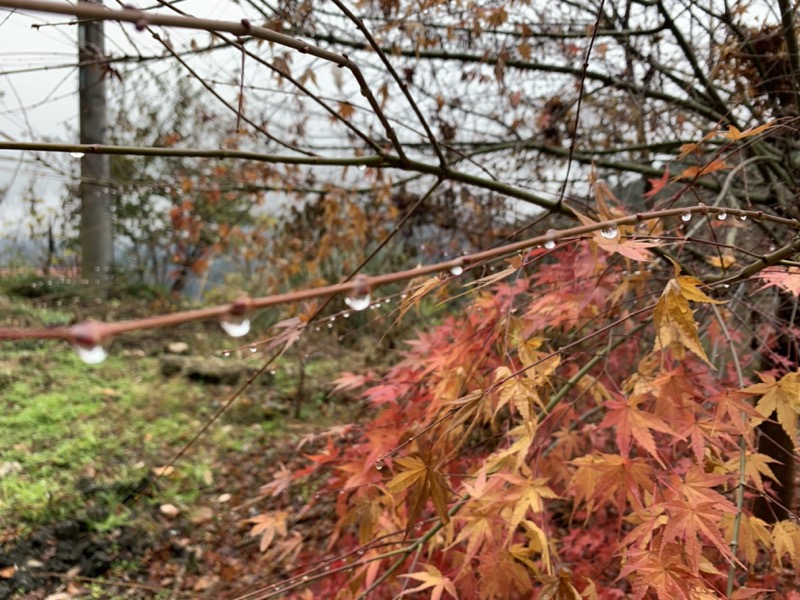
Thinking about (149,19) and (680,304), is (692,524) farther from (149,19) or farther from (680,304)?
(149,19)

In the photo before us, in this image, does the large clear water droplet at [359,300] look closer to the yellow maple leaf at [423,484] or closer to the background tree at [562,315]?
the background tree at [562,315]

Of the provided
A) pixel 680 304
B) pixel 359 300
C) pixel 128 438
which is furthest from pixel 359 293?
pixel 128 438

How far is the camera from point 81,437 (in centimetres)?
334

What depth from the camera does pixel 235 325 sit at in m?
0.45

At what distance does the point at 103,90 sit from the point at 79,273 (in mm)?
2404

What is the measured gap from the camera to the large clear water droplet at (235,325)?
414mm

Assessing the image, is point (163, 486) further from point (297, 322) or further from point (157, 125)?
point (157, 125)

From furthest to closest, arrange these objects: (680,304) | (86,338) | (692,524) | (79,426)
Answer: (79,426) < (692,524) < (680,304) < (86,338)

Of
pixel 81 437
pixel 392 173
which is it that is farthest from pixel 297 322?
pixel 81 437

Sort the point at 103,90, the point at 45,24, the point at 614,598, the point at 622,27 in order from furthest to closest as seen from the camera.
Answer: the point at 103,90, the point at 622,27, the point at 614,598, the point at 45,24

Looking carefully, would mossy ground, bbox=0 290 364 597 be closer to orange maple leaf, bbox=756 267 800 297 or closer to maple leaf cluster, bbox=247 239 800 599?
maple leaf cluster, bbox=247 239 800 599

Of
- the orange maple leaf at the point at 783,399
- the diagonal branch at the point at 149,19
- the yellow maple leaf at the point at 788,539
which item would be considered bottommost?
the yellow maple leaf at the point at 788,539

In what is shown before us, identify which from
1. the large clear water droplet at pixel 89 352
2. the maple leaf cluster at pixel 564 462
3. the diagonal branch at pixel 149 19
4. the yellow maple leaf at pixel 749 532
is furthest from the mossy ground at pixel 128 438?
the large clear water droplet at pixel 89 352

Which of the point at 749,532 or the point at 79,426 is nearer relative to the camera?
the point at 749,532
